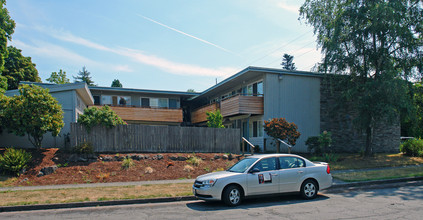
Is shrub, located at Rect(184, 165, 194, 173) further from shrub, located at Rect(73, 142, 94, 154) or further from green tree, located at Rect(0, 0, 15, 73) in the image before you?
green tree, located at Rect(0, 0, 15, 73)

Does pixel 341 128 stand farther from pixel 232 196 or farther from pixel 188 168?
pixel 232 196

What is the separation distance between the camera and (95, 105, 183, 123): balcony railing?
2780 centimetres

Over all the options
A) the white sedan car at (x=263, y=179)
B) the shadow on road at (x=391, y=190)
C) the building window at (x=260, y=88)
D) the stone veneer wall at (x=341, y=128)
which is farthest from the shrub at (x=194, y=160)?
the stone veneer wall at (x=341, y=128)

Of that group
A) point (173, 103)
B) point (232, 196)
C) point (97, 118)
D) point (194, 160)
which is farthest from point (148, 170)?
point (173, 103)

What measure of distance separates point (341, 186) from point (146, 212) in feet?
24.4

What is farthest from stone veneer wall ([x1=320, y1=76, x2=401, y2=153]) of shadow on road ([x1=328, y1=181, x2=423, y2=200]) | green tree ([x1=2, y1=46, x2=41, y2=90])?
green tree ([x1=2, y1=46, x2=41, y2=90])

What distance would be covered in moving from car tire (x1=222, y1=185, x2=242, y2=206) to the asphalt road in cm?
19

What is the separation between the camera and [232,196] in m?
8.90

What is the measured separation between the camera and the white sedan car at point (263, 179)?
891 centimetres

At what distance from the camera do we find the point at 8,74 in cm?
3341

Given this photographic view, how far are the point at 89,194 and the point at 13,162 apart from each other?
485cm

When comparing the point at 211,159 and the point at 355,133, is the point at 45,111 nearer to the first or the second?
the point at 211,159

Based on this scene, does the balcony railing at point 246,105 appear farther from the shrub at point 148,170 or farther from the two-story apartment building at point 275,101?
the shrub at point 148,170

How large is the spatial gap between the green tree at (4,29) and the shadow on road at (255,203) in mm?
19514
